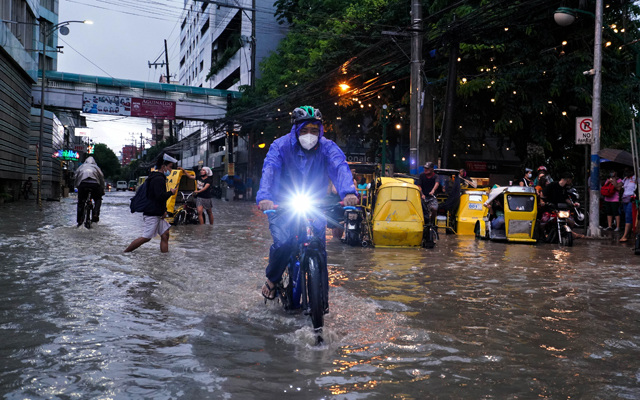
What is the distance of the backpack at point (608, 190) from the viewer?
17516 millimetres

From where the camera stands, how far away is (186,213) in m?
18.3

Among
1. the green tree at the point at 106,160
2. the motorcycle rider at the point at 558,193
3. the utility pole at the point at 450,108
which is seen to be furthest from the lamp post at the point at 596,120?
the green tree at the point at 106,160

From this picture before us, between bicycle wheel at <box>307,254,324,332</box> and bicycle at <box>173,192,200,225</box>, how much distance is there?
13700mm

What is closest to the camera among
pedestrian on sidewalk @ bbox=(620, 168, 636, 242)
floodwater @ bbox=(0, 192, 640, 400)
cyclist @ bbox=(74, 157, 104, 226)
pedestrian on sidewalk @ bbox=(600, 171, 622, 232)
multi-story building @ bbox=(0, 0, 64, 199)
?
floodwater @ bbox=(0, 192, 640, 400)

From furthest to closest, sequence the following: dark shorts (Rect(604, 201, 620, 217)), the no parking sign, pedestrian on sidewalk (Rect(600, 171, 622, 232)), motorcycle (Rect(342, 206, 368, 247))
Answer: dark shorts (Rect(604, 201, 620, 217))
pedestrian on sidewalk (Rect(600, 171, 622, 232))
the no parking sign
motorcycle (Rect(342, 206, 368, 247))

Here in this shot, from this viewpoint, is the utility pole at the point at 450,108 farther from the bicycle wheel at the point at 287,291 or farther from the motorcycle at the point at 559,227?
the bicycle wheel at the point at 287,291

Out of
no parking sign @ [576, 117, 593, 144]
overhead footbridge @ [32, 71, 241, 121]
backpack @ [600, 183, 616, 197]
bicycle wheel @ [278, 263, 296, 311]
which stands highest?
overhead footbridge @ [32, 71, 241, 121]

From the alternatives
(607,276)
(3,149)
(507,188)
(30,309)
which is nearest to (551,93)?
(507,188)

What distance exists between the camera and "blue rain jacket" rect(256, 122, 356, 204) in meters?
5.30

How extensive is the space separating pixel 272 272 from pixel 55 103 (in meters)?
51.3

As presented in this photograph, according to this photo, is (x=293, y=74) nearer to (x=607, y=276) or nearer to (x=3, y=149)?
(x=3, y=149)

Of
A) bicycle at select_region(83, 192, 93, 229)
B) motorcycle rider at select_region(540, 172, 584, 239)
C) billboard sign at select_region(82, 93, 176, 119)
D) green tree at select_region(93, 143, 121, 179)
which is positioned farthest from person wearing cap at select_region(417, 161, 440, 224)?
green tree at select_region(93, 143, 121, 179)

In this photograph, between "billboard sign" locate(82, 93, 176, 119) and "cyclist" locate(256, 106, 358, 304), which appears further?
"billboard sign" locate(82, 93, 176, 119)

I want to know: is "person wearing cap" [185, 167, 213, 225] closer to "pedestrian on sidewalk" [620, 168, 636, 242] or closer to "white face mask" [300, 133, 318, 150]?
"pedestrian on sidewalk" [620, 168, 636, 242]
